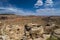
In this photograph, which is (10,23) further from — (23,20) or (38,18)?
(38,18)

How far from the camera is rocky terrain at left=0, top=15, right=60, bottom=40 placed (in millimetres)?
2914

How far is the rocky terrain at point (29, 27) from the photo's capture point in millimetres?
2914

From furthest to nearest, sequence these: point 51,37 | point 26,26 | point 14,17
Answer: point 14,17
point 26,26
point 51,37

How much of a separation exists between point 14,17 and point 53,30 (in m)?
0.82

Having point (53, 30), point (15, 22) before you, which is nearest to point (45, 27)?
point (53, 30)

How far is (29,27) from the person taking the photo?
2.99 m

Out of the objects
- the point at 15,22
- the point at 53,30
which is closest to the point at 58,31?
the point at 53,30

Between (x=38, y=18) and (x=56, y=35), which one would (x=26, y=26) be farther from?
(x=56, y=35)

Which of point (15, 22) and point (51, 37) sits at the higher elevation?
point (15, 22)

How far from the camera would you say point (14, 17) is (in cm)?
334

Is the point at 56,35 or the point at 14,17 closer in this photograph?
the point at 56,35

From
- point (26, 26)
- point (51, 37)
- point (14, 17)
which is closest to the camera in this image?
point (51, 37)

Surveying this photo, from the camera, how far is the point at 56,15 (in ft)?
10.3

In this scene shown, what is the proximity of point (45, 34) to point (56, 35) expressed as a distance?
217 mm
